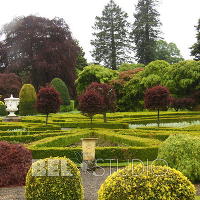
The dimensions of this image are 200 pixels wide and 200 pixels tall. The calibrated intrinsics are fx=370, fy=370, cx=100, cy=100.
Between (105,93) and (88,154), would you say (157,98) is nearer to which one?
(105,93)

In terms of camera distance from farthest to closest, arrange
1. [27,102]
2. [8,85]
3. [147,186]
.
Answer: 1. [8,85]
2. [27,102]
3. [147,186]

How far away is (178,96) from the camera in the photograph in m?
31.6

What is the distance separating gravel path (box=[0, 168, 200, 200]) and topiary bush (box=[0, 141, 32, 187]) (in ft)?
1.10

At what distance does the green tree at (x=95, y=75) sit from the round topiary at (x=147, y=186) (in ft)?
104

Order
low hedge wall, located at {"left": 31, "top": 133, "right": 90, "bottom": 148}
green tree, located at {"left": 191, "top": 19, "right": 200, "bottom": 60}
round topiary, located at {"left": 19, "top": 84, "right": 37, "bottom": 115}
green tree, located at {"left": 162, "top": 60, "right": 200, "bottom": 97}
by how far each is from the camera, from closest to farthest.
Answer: low hedge wall, located at {"left": 31, "top": 133, "right": 90, "bottom": 148} → green tree, located at {"left": 162, "top": 60, "right": 200, "bottom": 97} → round topiary, located at {"left": 19, "top": 84, "right": 37, "bottom": 115} → green tree, located at {"left": 191, "top": 19, "right": 200, "bottom": 60}

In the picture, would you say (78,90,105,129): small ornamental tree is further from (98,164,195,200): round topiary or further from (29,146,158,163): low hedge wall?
(98,164,195,200): round topiary

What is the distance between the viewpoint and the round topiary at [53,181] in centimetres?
576

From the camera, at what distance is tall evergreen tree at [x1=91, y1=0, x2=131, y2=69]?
51.3 metres

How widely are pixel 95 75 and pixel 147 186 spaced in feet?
108

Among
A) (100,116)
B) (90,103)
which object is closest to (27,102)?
(100,116)

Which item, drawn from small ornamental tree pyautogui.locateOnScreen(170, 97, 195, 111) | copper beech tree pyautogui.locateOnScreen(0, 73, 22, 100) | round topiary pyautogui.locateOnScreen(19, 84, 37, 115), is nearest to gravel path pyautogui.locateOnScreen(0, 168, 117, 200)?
small ornamental tree pyautogui.locateOnScreen(170, 97, 195, 111)

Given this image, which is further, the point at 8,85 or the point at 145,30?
the point at 145,30

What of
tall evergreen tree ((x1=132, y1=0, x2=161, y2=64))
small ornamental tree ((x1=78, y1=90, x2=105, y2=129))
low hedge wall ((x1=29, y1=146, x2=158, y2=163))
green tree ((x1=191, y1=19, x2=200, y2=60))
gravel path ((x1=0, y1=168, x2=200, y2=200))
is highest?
tall evergreen tree ((x1=132, y1=0, x2=161, y2=64))

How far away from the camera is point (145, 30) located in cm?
5094
